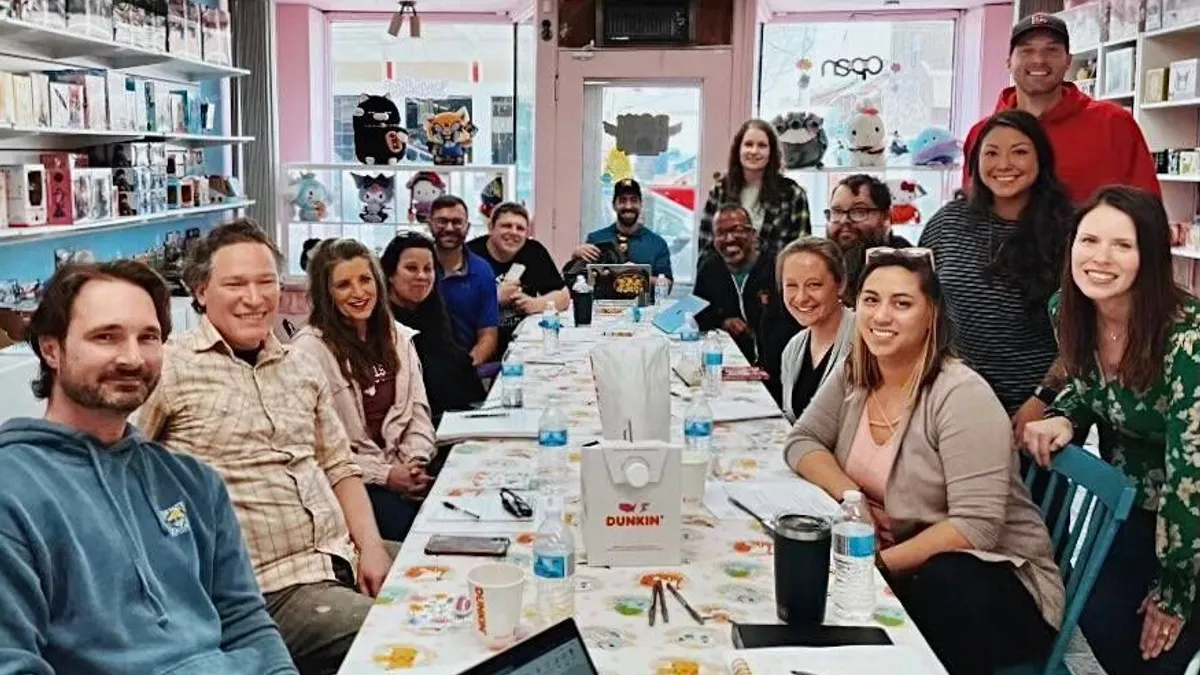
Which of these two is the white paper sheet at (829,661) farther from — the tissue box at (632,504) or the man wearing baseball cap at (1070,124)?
the man wearing baseball cap at (1070,124)

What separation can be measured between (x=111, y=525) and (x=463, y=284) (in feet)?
9.37

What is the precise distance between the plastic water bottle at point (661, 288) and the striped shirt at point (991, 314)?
2317 mm

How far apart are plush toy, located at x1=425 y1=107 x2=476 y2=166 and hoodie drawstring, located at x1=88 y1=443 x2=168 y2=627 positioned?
5.53 meters

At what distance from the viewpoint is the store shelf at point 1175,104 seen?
16.5 feet

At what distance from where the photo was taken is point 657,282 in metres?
5.25

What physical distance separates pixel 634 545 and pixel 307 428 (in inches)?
33.8

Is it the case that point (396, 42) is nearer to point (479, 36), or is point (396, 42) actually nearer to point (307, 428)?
point (479, 36)

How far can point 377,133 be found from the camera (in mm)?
6859

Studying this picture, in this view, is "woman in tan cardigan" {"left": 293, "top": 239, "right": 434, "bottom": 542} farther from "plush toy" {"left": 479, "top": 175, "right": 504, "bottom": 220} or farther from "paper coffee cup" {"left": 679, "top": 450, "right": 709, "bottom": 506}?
"plush toy" {"left": 479, "top": 175, "right": 504, "bottom": 220}

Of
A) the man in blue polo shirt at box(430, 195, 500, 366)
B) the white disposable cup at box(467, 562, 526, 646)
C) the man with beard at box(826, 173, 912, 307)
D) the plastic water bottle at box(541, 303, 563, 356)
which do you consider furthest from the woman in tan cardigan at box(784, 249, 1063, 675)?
the man in blue polo shirt at box(430, 195, 500, 366)

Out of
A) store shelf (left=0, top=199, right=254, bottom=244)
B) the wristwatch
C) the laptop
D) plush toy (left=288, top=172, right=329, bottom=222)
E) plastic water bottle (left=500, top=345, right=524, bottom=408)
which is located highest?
plush toy (left=288, top=172, right=329, bottom=222)

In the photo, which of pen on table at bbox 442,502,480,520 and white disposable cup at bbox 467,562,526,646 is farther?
pen on table at bbox 442,502,480,520

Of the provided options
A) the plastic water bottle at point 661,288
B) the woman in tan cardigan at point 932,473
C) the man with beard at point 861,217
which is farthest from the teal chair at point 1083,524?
the plastic water bottle at point 661,288

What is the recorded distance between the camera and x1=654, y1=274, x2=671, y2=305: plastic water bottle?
5159 mm
